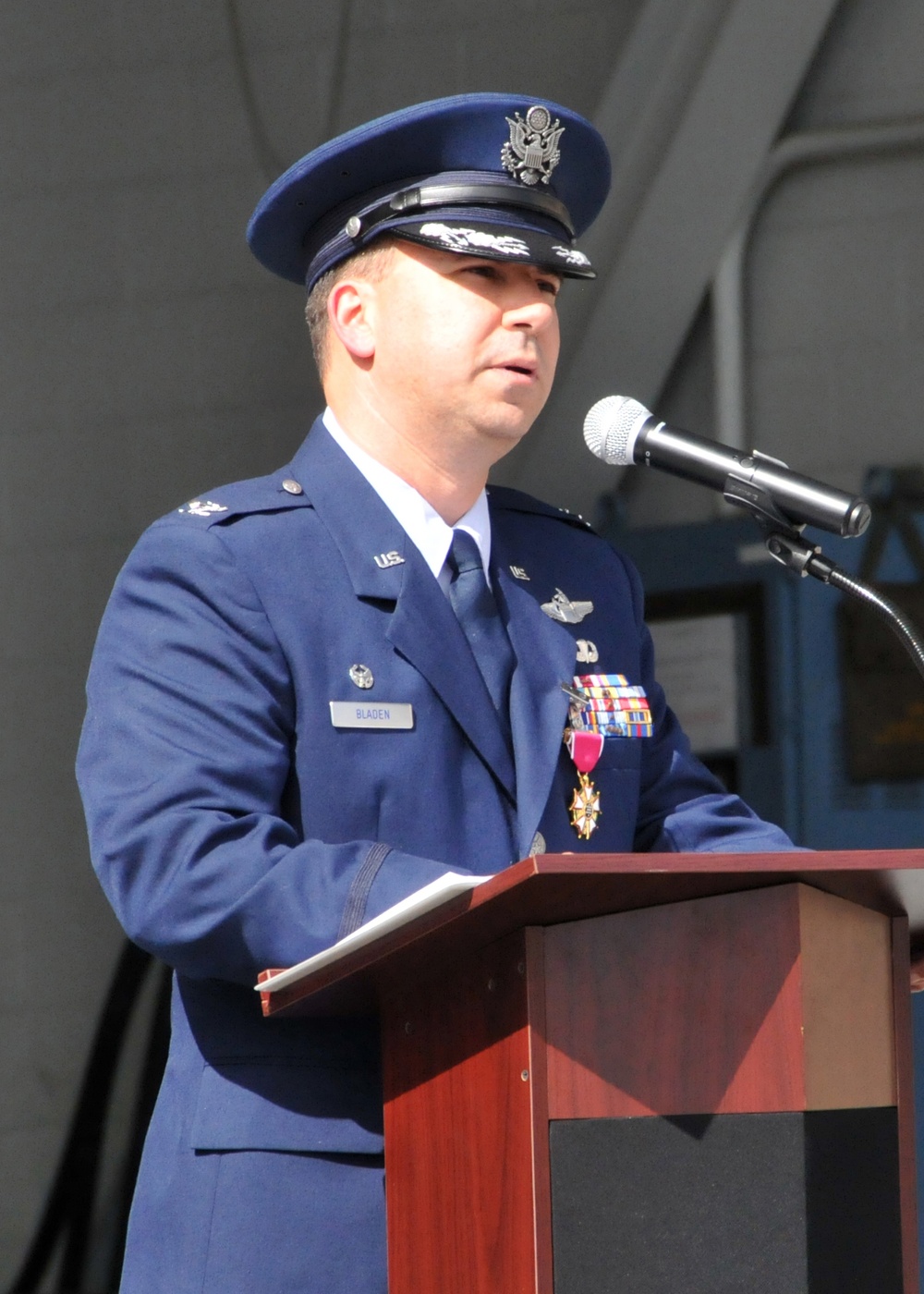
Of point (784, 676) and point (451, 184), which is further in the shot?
point (784, 676)

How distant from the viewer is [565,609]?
5.30 feet

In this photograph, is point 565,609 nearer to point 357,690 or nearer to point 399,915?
point 357,690

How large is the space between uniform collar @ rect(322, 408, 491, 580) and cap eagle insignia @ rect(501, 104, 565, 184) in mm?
281

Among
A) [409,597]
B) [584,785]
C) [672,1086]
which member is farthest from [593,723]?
[672,1086]

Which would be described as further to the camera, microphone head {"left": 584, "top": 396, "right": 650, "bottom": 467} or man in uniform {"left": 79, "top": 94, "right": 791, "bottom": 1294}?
microphone head {"left": 584, "top": 396, "right": 650, "bottom": 467}

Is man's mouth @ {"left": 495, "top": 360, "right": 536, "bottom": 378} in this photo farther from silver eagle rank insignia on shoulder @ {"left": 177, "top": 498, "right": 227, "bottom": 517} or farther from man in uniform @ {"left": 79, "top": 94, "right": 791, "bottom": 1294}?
silver eagle rank insignia on shoulder @ {"left": 177, "top": 498, "right": 227, "bottom": 517}

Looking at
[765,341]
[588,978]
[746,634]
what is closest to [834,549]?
[746,634]

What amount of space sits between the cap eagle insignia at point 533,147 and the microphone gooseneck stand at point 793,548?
0.40 m

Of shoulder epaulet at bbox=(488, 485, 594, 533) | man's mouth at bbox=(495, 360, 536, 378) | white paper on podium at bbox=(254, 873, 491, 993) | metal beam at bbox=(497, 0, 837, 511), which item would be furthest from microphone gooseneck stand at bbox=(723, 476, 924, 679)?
metal beam at bbox=(497, 0, 837, 511)

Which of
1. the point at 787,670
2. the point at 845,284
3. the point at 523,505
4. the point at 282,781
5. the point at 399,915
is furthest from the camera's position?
the point at 845,284

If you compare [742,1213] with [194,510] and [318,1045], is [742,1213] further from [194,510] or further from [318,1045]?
[194,510]

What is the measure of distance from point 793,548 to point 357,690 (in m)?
0.35

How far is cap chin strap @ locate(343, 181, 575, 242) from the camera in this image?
5.09 ft

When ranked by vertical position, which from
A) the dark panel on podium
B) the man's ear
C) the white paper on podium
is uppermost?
the man's ear
